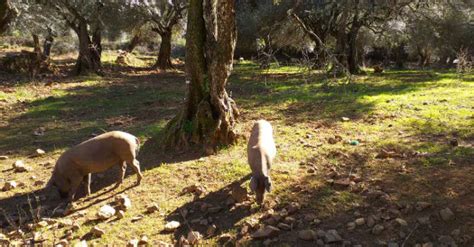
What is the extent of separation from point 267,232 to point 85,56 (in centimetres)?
2023

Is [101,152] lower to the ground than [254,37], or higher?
lower

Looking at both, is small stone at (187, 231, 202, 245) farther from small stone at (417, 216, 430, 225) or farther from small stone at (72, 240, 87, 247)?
small stone at (417, 216, 430, 225)

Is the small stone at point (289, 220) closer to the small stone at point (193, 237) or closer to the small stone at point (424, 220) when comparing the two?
the small stone at point (193, 237)

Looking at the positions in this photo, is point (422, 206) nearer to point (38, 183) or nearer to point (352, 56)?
point (38, 183)

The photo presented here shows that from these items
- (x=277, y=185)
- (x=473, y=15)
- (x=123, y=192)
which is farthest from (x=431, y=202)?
(x=473, y=15)

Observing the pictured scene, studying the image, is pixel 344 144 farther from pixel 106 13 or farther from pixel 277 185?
pixel 106 13

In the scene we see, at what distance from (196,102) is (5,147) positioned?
4706 mm

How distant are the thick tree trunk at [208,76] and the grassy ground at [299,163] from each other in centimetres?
41

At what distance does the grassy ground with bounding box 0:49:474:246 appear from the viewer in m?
6.42

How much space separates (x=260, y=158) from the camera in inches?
279

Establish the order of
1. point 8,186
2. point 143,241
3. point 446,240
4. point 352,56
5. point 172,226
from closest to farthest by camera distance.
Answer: point 446,240 → point 143,241 → point 172,226 → point 8,186 → point 352,56

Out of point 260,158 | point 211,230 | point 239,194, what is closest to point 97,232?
point 211,230

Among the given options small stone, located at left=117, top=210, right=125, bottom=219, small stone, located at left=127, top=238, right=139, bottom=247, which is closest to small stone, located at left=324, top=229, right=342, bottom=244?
small stone, located at left=127, top=238, right=139, bottom=247

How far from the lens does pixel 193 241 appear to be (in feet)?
20.0
